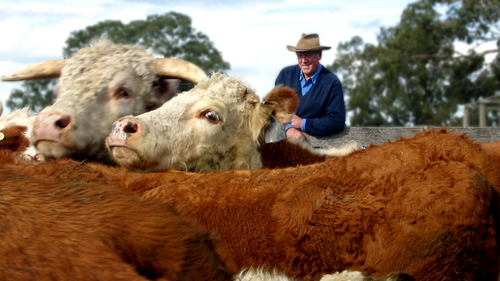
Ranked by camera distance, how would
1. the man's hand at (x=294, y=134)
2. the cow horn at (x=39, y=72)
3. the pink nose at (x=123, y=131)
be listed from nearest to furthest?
the pink nose at (x=123, y=131) → the cow horn at (x=39, y=72) → the man's hand at (x=294, y=134)

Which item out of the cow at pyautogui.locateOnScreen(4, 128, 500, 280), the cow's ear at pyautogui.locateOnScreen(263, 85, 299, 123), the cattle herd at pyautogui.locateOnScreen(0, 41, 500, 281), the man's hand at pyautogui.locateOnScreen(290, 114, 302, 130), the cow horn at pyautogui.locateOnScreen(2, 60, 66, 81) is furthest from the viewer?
the man's hand at pyautogui.locateOnScreen(290, 114, 302, 130)

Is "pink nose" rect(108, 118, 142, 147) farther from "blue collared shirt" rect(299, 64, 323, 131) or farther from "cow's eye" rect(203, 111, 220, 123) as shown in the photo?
"blue collared shirt" rect(299, 64, 323, 131)

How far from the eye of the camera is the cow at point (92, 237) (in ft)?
6.63

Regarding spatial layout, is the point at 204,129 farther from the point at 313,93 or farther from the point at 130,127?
the point at 313,93

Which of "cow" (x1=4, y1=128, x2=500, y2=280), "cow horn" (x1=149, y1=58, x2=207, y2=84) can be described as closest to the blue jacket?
"cow horn" (x1=149, y1=58, x2=207, y2=84)

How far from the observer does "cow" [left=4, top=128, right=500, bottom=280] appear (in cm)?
276

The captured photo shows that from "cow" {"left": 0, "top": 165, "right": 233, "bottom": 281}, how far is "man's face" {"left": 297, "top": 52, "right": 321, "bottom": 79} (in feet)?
12.1

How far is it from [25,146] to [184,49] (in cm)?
3132

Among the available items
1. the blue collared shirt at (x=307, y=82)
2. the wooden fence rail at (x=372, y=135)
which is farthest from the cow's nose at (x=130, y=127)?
the blue collared shirt at (x=307, y=82)

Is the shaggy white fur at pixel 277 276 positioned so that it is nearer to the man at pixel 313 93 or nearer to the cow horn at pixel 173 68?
the cow horn at pixel 173 68

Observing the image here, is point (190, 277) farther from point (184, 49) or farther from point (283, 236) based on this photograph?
point (184, 49)

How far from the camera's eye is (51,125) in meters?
3.76

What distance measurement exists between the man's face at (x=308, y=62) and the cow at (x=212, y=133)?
144 cm

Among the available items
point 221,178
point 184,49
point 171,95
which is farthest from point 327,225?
point 184,49
